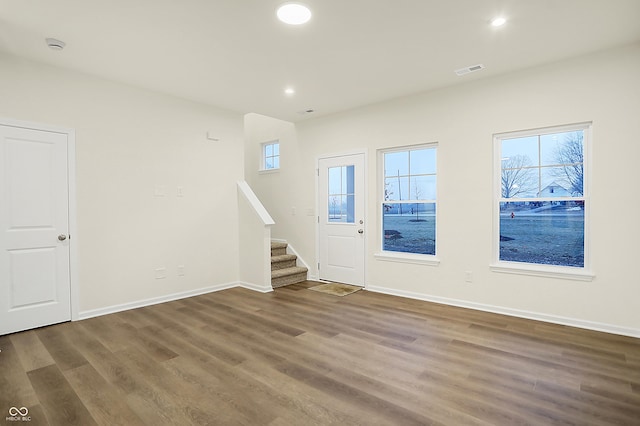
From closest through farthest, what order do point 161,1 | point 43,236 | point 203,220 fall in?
point 161,1 → point 43,236 → point 203,220

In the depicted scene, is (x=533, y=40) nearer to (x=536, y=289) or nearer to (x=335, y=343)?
(x=536, y=289)

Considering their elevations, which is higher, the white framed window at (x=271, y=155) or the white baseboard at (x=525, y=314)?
the white framed window at (x=271, y=155)

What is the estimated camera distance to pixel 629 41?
3139 mm

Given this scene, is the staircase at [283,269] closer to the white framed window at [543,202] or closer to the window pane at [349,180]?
the window pane at [349,180]

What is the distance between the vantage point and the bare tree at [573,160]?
11.5 feet

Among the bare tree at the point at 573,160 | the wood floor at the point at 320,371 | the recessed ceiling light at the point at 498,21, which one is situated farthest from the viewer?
the bare tree at the point at 573,160

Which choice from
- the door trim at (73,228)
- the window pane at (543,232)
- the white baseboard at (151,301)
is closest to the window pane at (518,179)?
the window pane at (543,232)

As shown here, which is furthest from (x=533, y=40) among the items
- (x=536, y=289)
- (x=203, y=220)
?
(x=203, y=220)

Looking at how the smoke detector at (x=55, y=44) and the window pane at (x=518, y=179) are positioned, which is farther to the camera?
the window pane at (x=518, y=179)

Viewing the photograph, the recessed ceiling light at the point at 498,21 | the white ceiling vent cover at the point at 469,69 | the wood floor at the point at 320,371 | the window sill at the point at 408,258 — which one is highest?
the recessed ceiling light at the point at 498,21

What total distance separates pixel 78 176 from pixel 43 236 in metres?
0.72

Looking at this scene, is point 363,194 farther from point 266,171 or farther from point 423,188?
point 266,171

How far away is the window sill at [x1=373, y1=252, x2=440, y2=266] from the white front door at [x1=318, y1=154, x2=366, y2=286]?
36cm

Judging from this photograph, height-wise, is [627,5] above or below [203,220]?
above
